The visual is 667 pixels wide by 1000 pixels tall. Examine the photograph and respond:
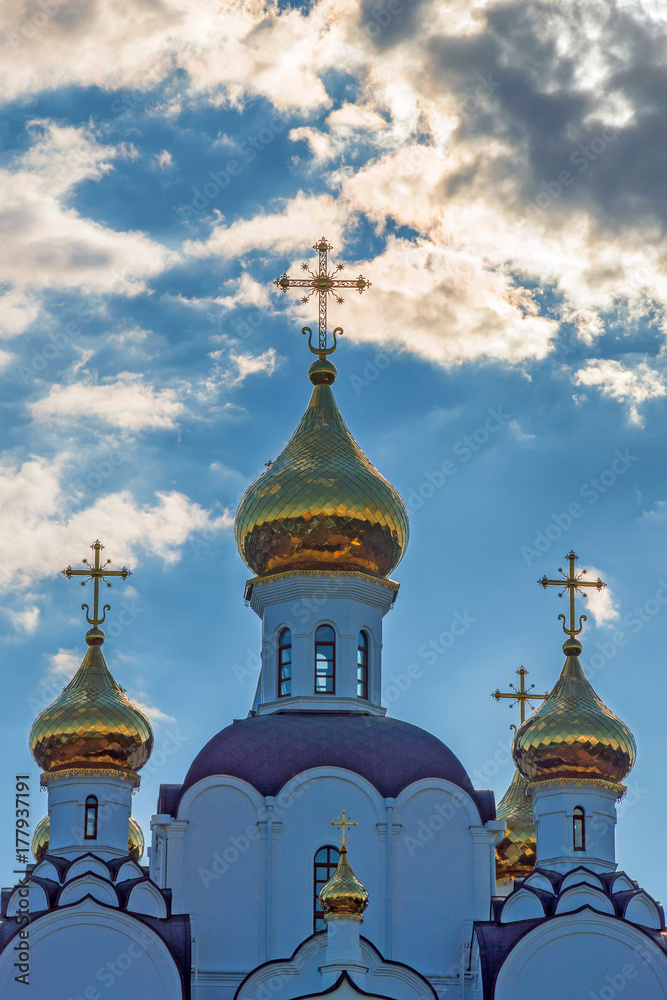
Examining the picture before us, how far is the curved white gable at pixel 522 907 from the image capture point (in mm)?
23375

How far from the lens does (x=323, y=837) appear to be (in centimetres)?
2341

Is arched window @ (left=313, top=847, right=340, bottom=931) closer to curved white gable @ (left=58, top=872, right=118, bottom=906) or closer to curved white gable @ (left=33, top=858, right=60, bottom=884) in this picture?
curved white gable @ (left=58, top=872, right=118, bottom=906)

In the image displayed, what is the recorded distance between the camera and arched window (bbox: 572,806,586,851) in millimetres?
24188

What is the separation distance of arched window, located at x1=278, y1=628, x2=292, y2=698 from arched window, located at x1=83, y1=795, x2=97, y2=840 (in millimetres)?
2634

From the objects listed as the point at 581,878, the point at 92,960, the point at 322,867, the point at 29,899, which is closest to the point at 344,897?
the point at 322,867

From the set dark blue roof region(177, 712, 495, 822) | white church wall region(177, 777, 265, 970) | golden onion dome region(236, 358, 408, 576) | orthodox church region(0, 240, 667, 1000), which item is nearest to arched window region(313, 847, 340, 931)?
orthodox church region(0, 240, 667, 1000)

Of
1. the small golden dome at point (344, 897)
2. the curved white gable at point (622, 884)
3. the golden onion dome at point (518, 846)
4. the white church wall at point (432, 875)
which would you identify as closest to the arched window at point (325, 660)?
the white church wall at point (432, 875)

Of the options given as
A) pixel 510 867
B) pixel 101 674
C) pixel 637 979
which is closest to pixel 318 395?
pixel 101 674

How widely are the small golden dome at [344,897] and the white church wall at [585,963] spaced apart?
1931 millimetres

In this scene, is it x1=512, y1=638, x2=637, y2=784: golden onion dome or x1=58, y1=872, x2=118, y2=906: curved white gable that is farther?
x1=512, y1=638, x2=637, y2=784: golden onion dome

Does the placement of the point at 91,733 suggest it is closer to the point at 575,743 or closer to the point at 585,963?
the point at 575,743

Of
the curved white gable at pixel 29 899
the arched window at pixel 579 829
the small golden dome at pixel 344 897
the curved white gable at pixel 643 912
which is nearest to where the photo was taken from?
the small golden dome at pixel 344 897

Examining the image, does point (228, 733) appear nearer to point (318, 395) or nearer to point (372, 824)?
point (372, 824)

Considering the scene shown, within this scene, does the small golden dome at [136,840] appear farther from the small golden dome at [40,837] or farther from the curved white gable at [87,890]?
the curved white gable at [87,890]
